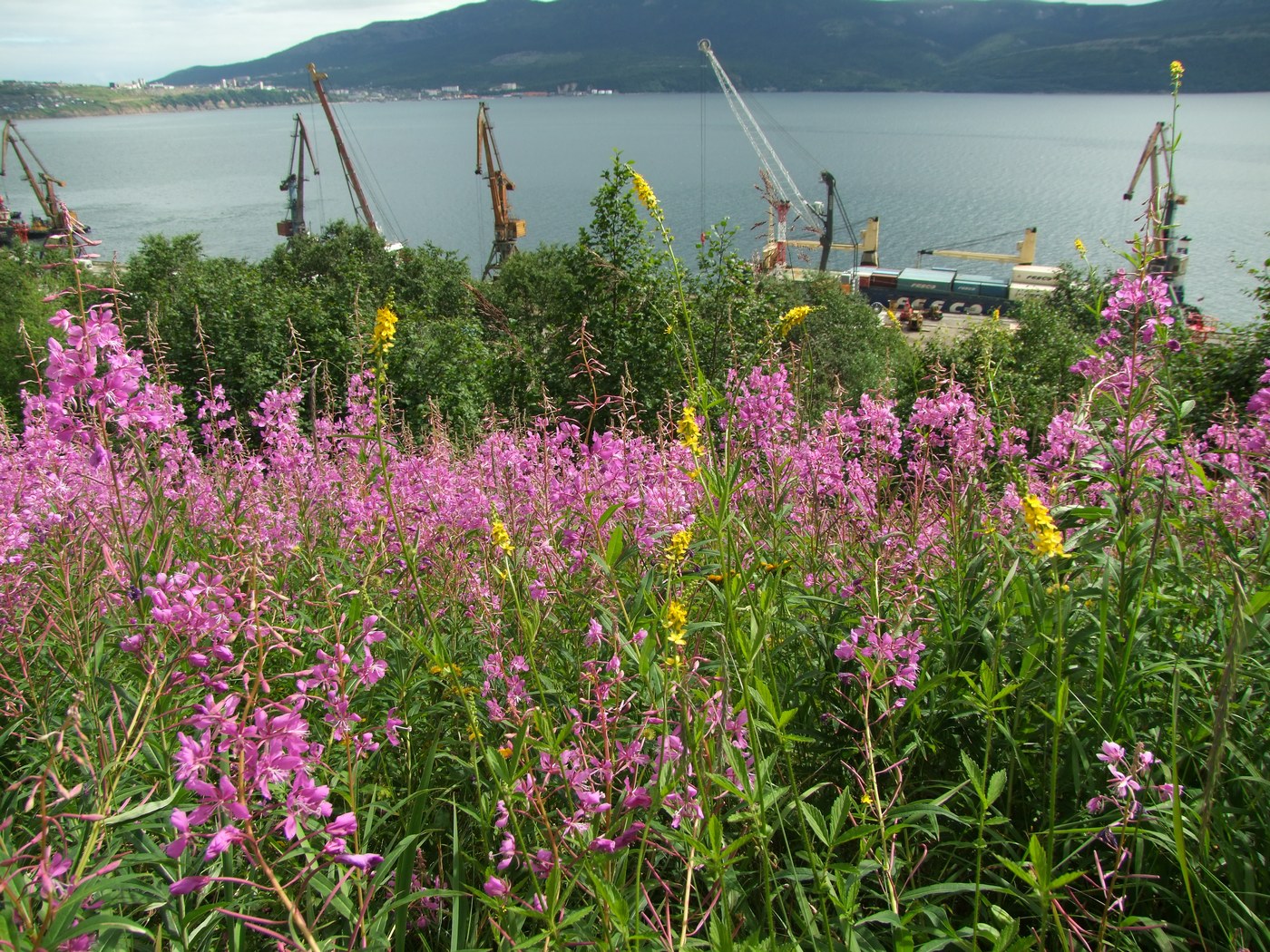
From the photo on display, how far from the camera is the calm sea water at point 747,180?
69062mm

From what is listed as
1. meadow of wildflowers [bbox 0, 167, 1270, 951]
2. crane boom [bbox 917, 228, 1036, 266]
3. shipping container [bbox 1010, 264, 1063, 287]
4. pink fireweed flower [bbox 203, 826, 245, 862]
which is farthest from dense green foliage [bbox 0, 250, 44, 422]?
crane boom [bbox 917, 228, 1036, 266]

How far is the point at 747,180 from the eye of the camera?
102 metres

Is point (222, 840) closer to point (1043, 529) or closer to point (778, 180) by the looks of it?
point (1043, 529)

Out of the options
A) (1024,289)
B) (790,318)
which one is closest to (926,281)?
(1024,289)

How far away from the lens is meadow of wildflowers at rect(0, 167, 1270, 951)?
1.39 meters

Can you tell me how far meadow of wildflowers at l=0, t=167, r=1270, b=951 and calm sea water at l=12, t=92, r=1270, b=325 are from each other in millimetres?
31912

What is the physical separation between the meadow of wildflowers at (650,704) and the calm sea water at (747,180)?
31.9 meters

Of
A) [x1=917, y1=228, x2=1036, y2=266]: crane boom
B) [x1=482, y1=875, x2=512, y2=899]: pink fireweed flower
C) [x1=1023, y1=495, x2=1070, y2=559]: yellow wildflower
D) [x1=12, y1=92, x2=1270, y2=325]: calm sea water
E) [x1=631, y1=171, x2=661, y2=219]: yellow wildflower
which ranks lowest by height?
[x1=917, y1=228, x2=1036, y2=266]: crane boom

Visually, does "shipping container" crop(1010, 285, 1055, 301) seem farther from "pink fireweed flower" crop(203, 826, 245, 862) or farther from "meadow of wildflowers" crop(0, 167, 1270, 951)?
"pink fireweed flower" crop(203, 826, 245, 862)

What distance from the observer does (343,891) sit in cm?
153

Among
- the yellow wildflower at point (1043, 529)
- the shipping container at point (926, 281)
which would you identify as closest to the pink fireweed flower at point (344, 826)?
the yellow wildflower at point (1043, 529)

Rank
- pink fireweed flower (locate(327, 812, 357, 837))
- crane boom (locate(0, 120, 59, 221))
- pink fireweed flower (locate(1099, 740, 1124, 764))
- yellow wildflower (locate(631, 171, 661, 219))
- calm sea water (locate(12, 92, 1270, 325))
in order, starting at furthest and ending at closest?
calm sea water (locate(12, 92, 1270, 325))
crane boom (locate(0, 120, 59, 221))
yellow wildflower (locate(631, 171, 661, 219))
pink fireweed flower (locate(1099, 740, 1124, 764))
pink fireweed flower (locate(327, 812, 357, 837))

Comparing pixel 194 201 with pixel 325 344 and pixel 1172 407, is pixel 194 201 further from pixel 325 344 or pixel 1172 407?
pixel 1172 407

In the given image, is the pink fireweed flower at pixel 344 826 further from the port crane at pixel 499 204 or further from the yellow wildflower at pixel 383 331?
the port crane at pixel 499 204
